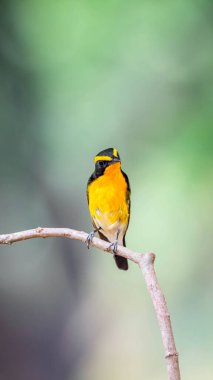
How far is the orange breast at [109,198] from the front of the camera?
1.75 m

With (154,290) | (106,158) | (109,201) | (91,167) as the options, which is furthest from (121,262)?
(91,167)

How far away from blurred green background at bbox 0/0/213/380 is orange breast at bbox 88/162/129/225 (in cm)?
116

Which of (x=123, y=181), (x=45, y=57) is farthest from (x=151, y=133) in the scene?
(x=123, y=181)

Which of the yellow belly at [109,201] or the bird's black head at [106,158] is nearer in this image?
the bird's black head at [106,158]

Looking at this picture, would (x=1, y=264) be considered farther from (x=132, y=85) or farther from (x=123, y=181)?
(x=123, y=181)

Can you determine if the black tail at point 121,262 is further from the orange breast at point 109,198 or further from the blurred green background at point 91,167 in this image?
the blurred green background at point 91,167

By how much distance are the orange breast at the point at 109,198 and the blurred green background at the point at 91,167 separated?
1.16 m

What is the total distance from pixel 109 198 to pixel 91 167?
1341 millimetres

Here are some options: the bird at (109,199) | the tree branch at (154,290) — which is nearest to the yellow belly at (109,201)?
the bird at (109,199)

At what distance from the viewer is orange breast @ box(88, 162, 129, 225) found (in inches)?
68.8

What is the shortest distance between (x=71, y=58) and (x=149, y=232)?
43.3 inches

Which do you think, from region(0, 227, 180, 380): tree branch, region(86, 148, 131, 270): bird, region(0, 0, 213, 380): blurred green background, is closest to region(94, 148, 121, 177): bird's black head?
region(86, 148, 131, 270): bird

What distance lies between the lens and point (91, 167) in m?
3.11

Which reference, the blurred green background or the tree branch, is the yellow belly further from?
the blurred green background
